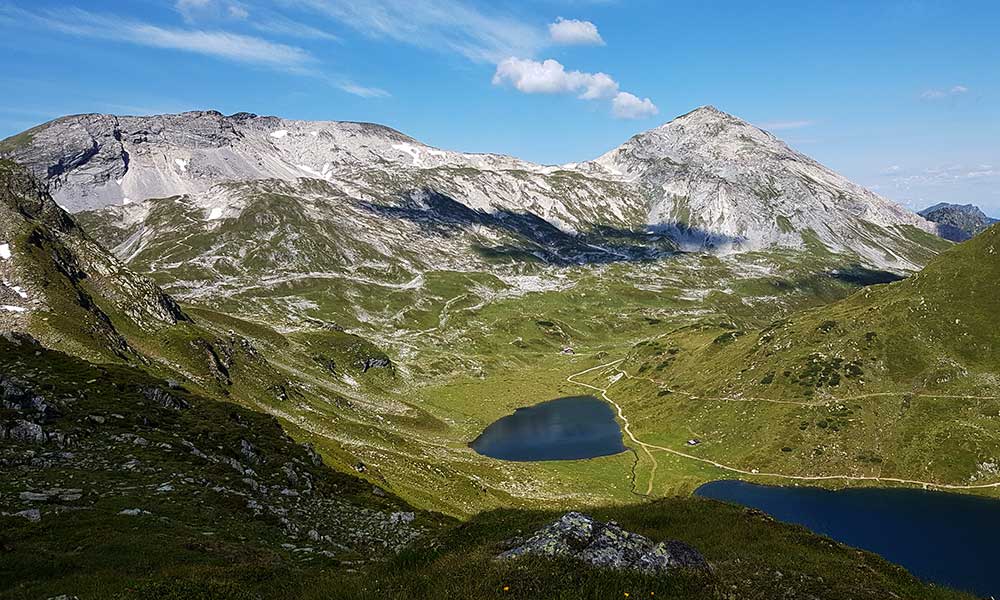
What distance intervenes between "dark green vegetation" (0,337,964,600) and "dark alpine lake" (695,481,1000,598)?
189ft

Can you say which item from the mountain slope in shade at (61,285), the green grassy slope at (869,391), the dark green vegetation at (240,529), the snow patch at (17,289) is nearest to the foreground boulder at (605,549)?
the dark green vegetation at (240,529)

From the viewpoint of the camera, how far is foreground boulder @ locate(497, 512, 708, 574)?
17.3 meters

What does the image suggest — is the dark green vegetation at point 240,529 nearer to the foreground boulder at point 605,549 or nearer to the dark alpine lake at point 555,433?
the foreground boulder at point 605,549

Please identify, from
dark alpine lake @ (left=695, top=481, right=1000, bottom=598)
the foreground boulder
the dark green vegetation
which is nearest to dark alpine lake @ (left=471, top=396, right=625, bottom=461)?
dark alpine lake @ (left=695, top=481, right=1000, bottom=598)

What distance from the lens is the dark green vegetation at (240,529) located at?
16734 millimetres

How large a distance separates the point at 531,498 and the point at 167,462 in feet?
221

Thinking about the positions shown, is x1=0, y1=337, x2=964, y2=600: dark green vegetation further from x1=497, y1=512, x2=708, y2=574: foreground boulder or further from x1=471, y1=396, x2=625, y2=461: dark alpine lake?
x1=471, y1=396, x2=625, y2=461: dark alpine lake

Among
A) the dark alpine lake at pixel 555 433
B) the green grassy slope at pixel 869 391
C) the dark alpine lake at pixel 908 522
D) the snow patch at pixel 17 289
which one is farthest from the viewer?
the dark alpine lake at pixel 555 433

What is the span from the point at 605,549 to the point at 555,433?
457 ft

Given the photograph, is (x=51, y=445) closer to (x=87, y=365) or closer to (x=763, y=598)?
(x=87, y=365)

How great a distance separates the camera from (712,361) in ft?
549

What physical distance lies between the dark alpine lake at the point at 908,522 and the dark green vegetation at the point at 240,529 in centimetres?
5760

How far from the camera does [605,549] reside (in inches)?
699

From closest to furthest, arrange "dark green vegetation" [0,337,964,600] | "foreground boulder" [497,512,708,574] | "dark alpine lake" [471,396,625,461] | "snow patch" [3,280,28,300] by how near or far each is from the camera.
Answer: "dark green vegetation" [0,337,964,600], "foreground boulder" [497,512,708,574], "snow patch" [3,280,28,300], "dark alpine lake" [471,396,625,461]
